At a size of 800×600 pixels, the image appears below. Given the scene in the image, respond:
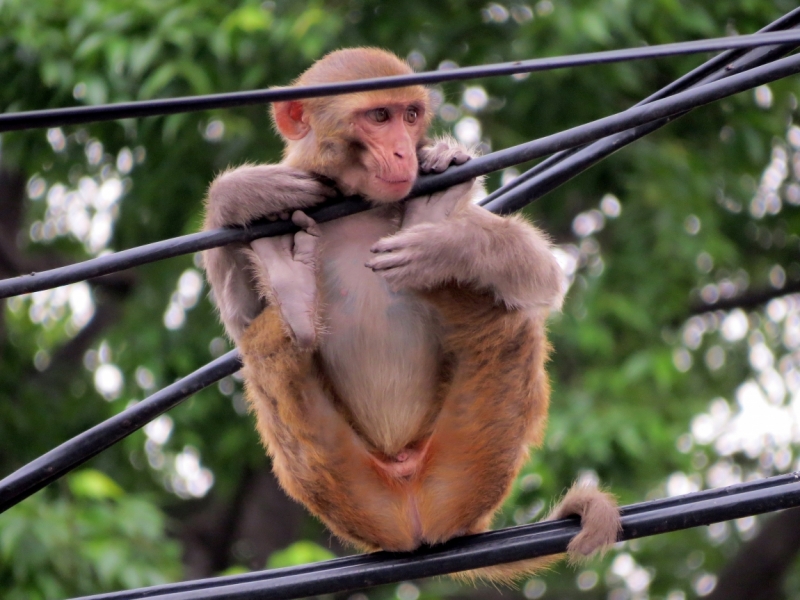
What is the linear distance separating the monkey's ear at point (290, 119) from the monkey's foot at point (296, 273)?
1.54 ft

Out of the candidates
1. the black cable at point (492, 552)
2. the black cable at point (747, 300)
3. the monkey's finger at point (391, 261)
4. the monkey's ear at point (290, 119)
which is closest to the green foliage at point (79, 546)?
the monkey's ear at point (290, 119)

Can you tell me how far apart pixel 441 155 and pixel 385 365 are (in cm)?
70

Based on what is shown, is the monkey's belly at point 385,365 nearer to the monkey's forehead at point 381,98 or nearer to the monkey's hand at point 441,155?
the monkey's hand at point 441,155

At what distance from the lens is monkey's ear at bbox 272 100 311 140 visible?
3.64 m

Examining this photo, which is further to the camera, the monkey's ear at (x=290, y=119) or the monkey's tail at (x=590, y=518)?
the monkey's ear at (x=290, y=119)

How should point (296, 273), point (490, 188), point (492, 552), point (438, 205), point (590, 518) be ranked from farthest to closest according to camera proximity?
point (490, 188), point (438, 205), point (296, 273), point (590, 518), point (492, 552)

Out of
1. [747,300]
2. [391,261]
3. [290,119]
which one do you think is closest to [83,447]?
[391,261]

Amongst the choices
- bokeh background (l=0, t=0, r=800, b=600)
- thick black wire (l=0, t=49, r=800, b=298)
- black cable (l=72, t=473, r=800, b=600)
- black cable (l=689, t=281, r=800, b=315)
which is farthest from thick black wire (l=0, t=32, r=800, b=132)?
black cable (l=689, t=281, r=800, b=315)

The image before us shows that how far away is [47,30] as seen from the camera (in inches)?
238

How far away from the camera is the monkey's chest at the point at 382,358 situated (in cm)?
349

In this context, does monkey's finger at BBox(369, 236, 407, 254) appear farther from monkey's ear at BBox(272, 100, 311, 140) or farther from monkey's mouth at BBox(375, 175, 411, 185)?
monkey's ear at BBox(272, 100, 311, 140)

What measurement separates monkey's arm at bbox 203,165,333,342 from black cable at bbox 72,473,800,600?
984 millimetres

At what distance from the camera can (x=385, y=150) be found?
10.8ft

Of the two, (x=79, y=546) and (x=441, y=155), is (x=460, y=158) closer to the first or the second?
(x=441, y=155)
